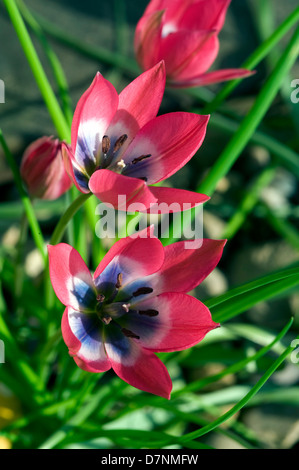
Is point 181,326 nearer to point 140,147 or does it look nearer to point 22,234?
point 140,147

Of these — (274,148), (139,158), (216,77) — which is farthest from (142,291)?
(274,148)

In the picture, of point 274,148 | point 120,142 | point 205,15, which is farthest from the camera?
point 274,148

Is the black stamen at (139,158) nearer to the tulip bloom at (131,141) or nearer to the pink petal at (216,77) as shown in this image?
the tulip bloom at (131,141)

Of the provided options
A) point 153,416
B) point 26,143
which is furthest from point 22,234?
point 26,143

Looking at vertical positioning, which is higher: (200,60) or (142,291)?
(200,60)

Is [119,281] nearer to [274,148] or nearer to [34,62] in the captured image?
[34,62]

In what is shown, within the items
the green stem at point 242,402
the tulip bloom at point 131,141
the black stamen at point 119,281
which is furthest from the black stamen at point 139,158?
the green stem at point 242,402

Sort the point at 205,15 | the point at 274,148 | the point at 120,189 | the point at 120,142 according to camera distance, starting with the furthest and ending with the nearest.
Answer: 1. the point at 274,148
2. the point at 205,15
3. the point at 120,142
4. the point at 120,189

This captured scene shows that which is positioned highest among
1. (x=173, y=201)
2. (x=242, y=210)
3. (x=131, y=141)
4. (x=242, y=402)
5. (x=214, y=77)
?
(x=242, y=210)
